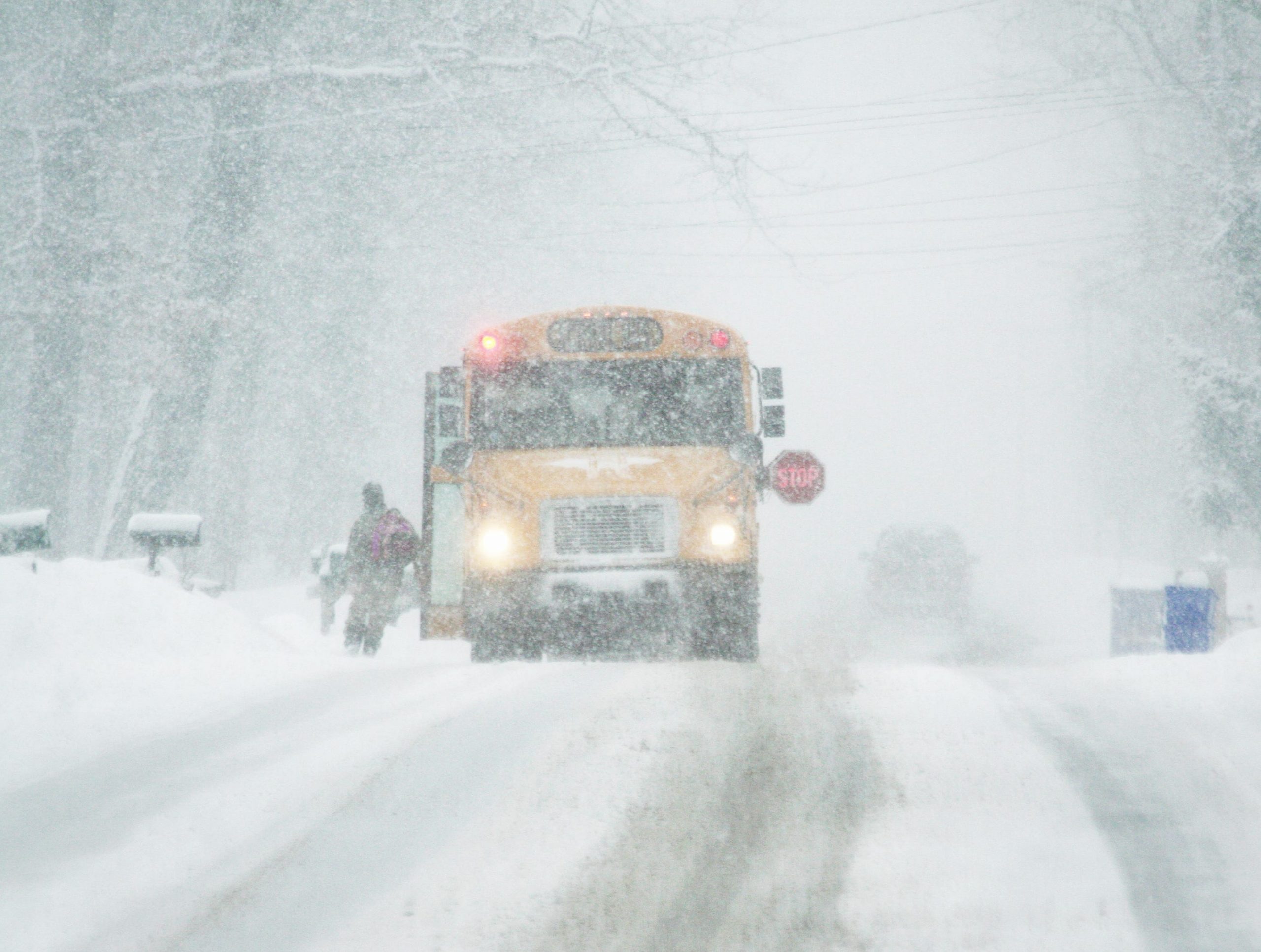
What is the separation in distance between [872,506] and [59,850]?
9793cm

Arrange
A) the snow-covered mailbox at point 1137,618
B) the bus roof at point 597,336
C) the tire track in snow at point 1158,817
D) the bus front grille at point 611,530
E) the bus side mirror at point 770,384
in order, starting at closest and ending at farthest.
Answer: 1. the tire track in snow at point 1158,817
2. the bus front grille at point 611,530
3. the bus side mirror at point 770,384
4. the bus roof at point 597,336
5. the snow-covered mailbox at point 1137,618

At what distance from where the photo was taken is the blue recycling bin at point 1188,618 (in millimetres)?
11711

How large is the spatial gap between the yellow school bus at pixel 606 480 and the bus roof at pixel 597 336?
1 centimetres

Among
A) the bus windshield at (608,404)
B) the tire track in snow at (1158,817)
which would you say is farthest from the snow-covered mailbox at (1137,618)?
the tire track in snow at (1158,817)

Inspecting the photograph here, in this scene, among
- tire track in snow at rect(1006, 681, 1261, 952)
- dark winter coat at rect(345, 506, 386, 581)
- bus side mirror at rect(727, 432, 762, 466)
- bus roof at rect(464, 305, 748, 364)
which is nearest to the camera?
tire track in snow at rect(1006, 681, 1261, 952)

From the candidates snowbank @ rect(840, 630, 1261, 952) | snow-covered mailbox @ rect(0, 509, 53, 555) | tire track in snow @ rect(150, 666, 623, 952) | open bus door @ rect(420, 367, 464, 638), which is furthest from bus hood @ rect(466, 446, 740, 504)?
tire track in snow @ rect(150, 666, 623, 952)

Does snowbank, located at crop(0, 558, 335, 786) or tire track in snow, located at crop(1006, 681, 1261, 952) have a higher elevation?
snowbank, located at crop(0, 558, 335, 786)

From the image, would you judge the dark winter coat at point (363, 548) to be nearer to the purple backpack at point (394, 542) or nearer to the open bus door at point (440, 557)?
the purple backpack at point (394, 542)

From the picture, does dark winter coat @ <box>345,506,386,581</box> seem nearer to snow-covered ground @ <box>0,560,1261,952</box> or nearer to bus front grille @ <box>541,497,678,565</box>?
bus front grille @ <box>541,497,678,565</box>

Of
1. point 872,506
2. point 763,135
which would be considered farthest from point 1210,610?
point 872,506

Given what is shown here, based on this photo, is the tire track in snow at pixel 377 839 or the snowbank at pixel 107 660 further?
the snowbank at pixel 107 660

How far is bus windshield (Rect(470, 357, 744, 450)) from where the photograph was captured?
9477mm

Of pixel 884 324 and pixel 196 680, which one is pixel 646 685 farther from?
pixel 884 324

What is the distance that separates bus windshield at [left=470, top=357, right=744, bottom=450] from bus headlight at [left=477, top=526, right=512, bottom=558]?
35.0 inches
